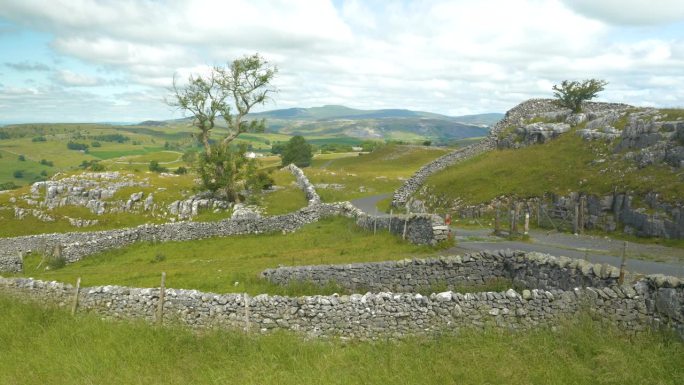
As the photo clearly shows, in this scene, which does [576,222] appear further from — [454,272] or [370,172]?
[370,172]

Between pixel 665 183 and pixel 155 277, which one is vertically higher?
pixel 665 183

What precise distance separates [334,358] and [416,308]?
10.6 ft

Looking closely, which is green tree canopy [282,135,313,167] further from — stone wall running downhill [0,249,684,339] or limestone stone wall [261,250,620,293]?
stone wall running downhill [0,249,684,339]

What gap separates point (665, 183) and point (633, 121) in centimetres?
1063

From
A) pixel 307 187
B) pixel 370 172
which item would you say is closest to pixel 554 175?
pixel 307 187

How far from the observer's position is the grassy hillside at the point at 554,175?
98.9 feet

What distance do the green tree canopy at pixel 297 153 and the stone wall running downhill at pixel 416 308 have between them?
96667 mm

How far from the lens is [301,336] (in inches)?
574

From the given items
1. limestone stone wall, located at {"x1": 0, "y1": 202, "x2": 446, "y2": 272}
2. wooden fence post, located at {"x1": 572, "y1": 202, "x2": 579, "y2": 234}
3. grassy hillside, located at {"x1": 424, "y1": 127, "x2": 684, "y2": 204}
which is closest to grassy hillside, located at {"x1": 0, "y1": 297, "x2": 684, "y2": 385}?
wooden fence post, located at {"x1": 572, "y1": 202, "x2": 579, "y2": 234}

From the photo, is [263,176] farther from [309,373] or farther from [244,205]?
[309,373]

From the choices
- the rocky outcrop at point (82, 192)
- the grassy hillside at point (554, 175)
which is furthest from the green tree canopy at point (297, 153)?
the grassy hillside at point (554, 175)

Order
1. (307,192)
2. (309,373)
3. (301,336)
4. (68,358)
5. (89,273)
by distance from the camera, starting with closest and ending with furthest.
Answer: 1. (309,373)
2. (68,358)
3. (301,336)
4. (89,273)
5. (307,192)

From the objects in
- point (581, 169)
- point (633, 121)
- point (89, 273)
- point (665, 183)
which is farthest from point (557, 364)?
point (633, 121)

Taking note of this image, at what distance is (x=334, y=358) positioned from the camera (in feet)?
40.8
